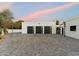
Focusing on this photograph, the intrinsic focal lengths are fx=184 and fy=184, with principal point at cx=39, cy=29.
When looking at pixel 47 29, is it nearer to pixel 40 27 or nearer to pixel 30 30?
pixel 40 27

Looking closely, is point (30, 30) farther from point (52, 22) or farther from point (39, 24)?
point (52, 22)

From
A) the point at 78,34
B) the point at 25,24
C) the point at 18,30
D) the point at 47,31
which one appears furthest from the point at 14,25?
the point at 78,34

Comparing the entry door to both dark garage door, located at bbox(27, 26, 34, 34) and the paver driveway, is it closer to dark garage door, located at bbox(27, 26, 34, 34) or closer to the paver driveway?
dark garage door, located at bbox(27, 26, 34, 34)

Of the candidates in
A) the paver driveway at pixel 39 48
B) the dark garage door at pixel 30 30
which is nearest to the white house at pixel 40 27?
the dark garage door at pixel 30 30

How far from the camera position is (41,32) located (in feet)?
118

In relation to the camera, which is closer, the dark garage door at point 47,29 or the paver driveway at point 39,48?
the paver driveway at point 39,48

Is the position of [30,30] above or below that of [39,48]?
above

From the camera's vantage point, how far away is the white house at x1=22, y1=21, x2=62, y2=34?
35.9 m

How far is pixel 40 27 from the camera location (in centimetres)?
3609

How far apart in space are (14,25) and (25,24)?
5256 mm

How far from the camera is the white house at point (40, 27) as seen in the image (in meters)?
35.9

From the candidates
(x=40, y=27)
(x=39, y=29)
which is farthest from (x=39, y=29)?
(x=40, y=27)

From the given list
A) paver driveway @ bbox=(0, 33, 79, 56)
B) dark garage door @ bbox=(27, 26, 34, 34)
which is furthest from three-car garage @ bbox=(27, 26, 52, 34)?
paver driveway @ bbox=(0, 33, 79, 56)

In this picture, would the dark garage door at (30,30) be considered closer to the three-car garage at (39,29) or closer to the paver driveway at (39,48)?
the three-car garage at (39,29)
